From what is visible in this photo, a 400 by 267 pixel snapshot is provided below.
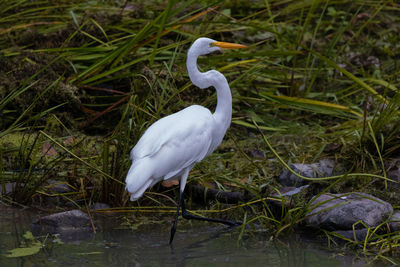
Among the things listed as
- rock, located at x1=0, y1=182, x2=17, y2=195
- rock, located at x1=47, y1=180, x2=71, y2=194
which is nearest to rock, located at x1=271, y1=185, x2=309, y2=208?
rock, located at x1=47, y1=180, x2=71, y2=194

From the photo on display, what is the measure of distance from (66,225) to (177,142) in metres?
0.82

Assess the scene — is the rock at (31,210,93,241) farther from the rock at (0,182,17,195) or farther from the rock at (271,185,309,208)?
the rock at (271,185,309,208)

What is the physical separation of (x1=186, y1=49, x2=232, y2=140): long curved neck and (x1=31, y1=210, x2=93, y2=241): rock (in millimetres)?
1037

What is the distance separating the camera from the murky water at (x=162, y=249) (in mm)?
3068

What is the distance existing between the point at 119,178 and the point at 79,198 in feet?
1.21

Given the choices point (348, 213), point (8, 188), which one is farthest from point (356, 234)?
point (8, 188)

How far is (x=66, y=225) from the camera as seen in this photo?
11.7 ft

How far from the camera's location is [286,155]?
4.76 metres

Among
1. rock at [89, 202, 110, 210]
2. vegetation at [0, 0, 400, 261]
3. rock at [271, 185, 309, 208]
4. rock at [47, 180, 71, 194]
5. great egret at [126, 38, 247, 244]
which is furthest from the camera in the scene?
rock at [47, 180, 71, 194]

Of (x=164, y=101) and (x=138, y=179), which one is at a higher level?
(x=138, y=179)

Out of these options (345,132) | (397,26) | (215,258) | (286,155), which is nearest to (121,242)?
(215,258)

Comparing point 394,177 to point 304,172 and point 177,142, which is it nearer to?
point 304,172

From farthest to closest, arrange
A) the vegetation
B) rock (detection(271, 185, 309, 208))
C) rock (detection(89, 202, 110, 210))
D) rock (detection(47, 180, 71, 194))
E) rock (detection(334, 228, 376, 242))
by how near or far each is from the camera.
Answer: rock (detection(47, 180, 71, 194)) → the vegetation → rock (detection(89, 202, 110, 210)) → rock (detection(271, 185, 309, 208)) → rock (detection(334, 228, 376, 242))

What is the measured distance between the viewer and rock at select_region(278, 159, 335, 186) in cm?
423
